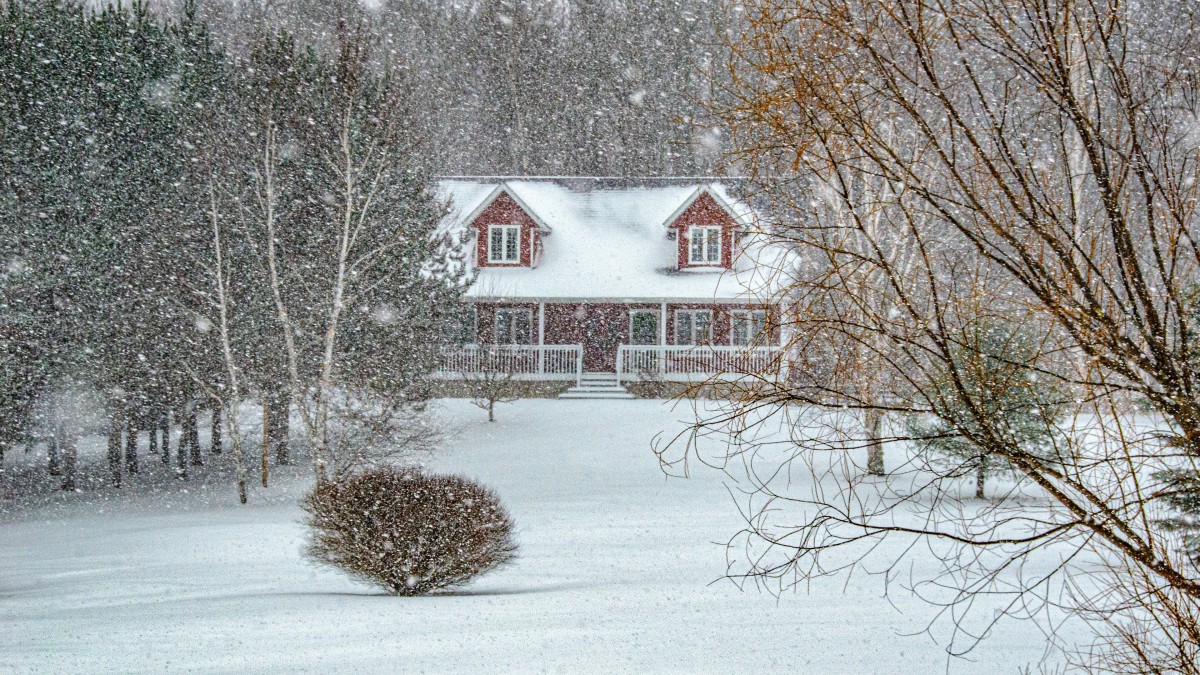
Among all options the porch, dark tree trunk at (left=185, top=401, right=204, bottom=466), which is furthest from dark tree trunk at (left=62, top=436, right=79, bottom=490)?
the porch

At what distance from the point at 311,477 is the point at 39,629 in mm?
8236

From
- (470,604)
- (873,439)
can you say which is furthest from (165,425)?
(873,439)

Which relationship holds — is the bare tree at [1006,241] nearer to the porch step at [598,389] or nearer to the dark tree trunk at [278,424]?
the dark tree trunk at [278,424]

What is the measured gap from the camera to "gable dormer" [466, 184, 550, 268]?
22016 millimetres

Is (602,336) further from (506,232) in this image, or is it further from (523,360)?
(506,232)

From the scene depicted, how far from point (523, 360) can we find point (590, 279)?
276 centimetres

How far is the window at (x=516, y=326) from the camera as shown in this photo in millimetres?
22531

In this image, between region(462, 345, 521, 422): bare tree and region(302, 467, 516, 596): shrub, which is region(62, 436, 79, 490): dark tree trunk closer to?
region(462, 345, 521, 422): bare tree

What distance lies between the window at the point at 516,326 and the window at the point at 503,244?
4.63 ft

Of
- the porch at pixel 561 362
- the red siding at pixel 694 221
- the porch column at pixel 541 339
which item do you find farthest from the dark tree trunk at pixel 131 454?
the red siding at pixel 694 221

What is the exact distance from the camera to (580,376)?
21531mm

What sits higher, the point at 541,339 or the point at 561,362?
the point at 541,339

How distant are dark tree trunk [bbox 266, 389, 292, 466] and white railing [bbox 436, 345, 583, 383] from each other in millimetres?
4897

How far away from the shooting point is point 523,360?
21.8m
